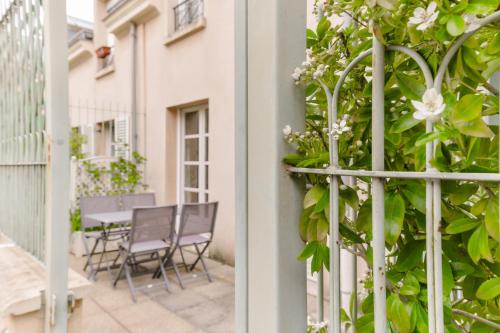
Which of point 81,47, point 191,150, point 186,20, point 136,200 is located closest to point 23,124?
point 136,200

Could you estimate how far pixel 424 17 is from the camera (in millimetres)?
507

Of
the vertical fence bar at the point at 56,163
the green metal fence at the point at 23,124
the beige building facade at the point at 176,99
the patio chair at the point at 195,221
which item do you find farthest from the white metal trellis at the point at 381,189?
the beige building facade at the point at 176,99

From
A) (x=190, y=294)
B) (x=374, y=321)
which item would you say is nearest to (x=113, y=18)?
(x=190, y=294)

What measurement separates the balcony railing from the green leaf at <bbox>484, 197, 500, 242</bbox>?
18.6 feet

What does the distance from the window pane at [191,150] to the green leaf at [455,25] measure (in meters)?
5.49

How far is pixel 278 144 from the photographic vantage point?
0.78 meters

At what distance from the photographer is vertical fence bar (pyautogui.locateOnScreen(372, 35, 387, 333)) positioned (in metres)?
0.60

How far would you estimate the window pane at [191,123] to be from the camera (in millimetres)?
5902

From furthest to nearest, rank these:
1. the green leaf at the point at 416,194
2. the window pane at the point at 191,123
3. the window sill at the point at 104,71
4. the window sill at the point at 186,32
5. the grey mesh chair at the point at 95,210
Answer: the window sill at the point at 104,71, the window pane at the point at 191,123, the window sill at the point at 186,32, the grey mesh chair at the point at 95,210, the green leaf at the point at 416,194

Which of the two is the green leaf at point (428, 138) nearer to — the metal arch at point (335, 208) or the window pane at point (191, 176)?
the metal arch at point (335, 208)

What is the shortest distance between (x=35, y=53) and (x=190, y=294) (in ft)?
9.36

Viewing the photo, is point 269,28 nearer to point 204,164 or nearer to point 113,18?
point 204,164

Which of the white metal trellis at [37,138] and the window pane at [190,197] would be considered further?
the window pane at [190,197]

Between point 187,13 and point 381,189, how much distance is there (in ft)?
19.6
